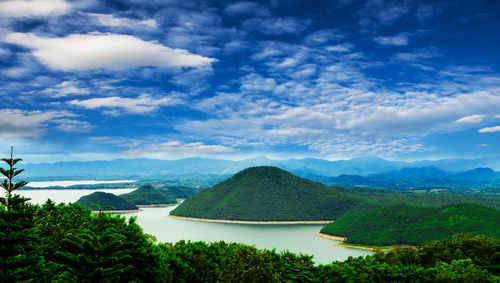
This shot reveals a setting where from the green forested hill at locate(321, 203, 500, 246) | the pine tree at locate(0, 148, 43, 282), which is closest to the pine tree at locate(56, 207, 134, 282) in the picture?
the pine tree at locate(0, 148, 43, 282)

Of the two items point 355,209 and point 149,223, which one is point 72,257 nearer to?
point 149,223

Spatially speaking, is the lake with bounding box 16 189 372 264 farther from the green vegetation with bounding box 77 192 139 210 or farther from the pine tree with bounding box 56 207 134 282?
the pine tree with bounding box 56 207 134 282

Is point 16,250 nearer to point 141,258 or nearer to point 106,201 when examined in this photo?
point 141,258

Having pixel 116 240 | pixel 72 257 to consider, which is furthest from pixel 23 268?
pixel 116 240

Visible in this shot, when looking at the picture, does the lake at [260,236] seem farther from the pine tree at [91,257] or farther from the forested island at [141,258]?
the pine tree at [91,257]

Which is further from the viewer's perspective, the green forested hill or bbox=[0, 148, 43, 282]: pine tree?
the green forested hill

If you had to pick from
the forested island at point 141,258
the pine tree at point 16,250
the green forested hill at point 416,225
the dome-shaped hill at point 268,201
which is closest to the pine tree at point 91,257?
the forested island at point 141,258
